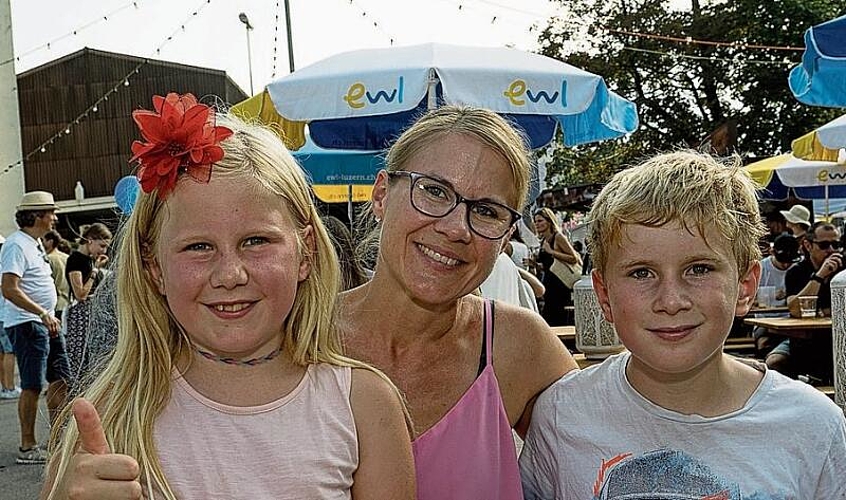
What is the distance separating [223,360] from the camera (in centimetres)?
168

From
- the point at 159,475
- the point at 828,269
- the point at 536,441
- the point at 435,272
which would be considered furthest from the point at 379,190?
the point at 828,269

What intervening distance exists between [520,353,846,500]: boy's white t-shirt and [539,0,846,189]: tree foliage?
70.7 feet

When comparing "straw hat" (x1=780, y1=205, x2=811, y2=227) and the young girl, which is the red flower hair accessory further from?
"straw hat" (x1=780, y1=205, x2=811, y2=227)

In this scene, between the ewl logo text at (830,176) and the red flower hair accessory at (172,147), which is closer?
the red flower hair accessory at (172,147)

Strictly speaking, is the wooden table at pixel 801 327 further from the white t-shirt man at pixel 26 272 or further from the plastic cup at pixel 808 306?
the white t-shirt man at pixel 26 272

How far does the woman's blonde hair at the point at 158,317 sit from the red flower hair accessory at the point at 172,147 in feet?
0.08

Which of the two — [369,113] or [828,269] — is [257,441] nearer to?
[369,113]

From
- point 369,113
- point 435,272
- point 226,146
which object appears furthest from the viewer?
point 369,113

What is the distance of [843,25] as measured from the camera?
4.15 m

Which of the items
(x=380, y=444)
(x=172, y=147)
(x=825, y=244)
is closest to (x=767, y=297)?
(x=825, y=244)

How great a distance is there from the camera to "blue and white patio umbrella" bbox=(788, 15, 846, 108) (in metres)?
4.17

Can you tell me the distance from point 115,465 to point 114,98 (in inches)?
1350

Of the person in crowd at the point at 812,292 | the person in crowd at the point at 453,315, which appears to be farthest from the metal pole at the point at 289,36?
the person in crowd at the point at 453,315

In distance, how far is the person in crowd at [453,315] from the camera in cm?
201
